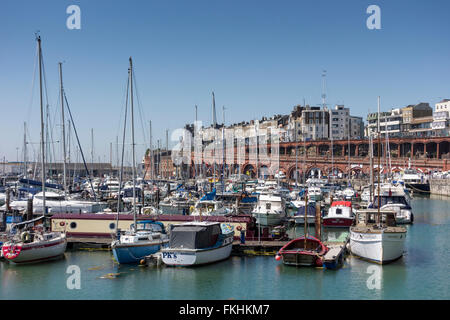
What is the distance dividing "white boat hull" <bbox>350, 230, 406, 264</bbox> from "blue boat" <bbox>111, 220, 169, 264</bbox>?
12.2m

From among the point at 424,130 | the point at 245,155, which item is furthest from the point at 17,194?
the point at 424,130

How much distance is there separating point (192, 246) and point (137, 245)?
3.49 m

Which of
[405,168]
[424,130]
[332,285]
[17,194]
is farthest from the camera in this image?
[424,130]

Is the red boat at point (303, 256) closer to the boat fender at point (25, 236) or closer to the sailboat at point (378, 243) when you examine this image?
the sailboat at point (378, 243)

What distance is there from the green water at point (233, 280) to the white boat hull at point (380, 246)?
55 cm

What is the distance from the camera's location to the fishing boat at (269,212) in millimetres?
46406

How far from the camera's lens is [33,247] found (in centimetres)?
3069

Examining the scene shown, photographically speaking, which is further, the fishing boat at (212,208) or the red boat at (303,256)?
the fishing boat at (212,208)

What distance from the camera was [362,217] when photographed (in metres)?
37.0

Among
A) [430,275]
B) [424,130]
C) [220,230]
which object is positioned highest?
[424,130]

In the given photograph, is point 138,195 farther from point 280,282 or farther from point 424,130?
point 424,130

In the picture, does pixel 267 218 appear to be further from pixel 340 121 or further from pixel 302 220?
pixel 340 121

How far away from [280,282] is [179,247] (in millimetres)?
6354

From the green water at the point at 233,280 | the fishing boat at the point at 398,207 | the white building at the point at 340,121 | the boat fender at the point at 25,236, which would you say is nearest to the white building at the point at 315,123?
the white building at the point at 340,121
